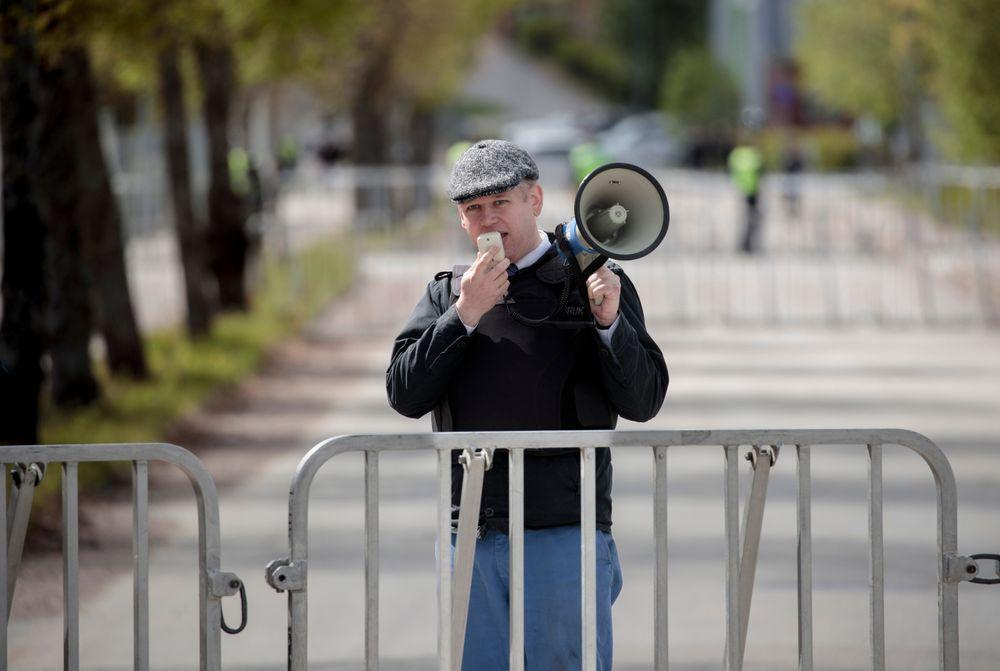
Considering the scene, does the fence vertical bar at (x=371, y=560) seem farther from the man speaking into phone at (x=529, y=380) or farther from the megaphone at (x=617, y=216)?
the megaphone at (x=617, y=216)

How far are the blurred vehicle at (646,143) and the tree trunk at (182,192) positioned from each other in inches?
1655

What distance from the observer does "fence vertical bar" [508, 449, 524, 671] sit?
466 centimetres

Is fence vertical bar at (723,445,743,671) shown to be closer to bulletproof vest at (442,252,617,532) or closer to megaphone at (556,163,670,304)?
bulletproof vest at (442,252,617,532)

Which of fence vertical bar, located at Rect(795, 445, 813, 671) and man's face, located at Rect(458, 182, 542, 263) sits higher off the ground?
man's face, located at Rect(458, 182, 542, 263)

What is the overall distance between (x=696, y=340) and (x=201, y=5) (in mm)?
7220

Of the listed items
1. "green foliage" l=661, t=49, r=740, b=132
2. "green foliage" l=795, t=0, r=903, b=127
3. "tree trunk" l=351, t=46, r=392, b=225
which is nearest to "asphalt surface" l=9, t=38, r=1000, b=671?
"tree trunk" l=351, t=46, r=392, b=225

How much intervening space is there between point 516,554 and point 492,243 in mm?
787

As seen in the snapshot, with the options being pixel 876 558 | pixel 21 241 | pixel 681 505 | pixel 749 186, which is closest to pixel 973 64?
pixel 749 186

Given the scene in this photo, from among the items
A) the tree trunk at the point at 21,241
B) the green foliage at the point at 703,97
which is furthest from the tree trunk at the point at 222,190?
the green foliage at the point at 703,97

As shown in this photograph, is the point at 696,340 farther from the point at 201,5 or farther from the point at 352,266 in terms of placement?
the point at 201,5

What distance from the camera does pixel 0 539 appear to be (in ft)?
15.9

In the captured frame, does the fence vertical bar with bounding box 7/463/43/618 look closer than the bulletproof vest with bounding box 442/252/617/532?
No

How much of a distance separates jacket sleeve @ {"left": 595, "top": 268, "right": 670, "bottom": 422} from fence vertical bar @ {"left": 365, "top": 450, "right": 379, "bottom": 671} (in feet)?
2.10

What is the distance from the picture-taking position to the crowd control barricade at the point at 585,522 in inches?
184
